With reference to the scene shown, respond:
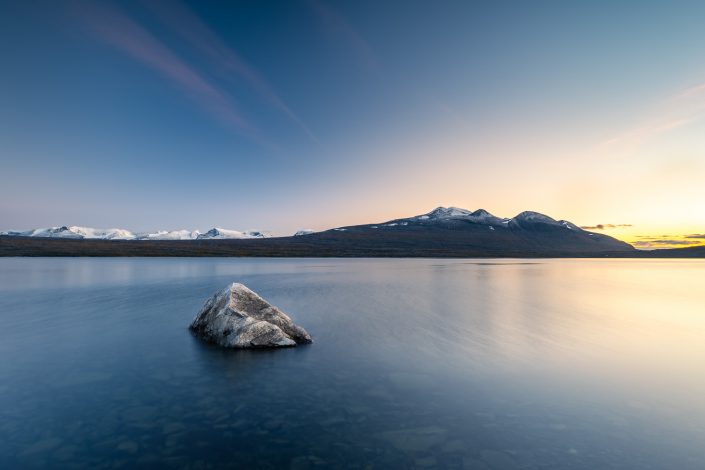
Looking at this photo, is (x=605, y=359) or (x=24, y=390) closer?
(x=24, y=390)

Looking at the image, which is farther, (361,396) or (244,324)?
(244,324)

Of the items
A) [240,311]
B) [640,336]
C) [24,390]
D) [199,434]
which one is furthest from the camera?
[640,336]

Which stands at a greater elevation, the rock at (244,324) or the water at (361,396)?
the rock at (244,324)

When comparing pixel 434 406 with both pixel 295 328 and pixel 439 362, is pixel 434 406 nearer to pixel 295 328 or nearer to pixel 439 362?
pixel 439 362

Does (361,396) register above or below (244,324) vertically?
below

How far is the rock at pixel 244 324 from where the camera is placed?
13914 mm

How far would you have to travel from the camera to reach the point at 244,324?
1425 cm

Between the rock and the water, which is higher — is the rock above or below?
above

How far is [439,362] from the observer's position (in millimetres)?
12516

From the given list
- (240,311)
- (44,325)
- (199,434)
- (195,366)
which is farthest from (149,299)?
(199,434)

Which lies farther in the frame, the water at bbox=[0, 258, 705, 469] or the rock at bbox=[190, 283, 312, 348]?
the rock at bbox=[190, 283, 312, 348]

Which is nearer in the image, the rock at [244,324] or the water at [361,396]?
the water at [361,396]

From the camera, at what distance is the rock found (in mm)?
13914

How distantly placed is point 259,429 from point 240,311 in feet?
25.9
